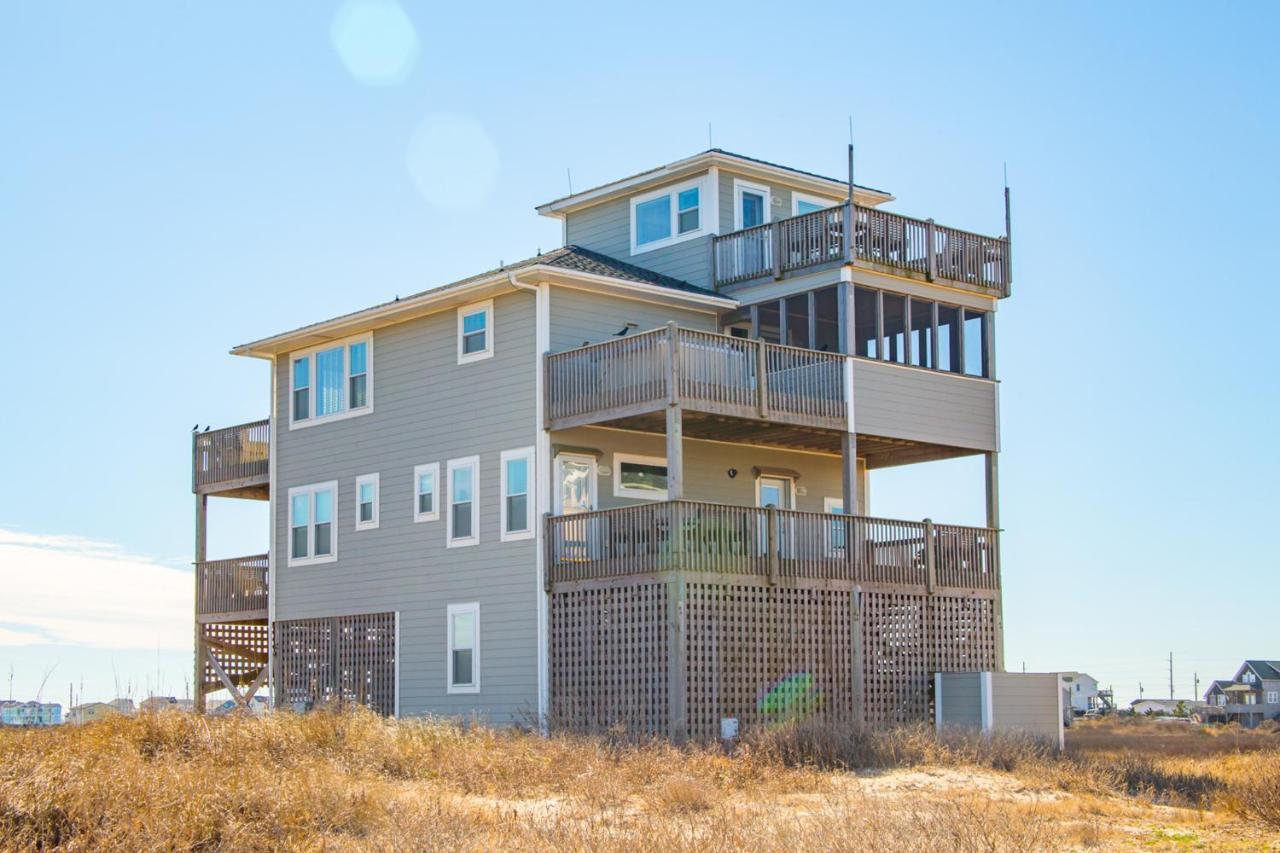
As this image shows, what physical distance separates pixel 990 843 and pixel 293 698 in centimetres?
2564

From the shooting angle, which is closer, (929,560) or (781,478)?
(929,560)

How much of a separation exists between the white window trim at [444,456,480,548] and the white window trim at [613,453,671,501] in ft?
8.75

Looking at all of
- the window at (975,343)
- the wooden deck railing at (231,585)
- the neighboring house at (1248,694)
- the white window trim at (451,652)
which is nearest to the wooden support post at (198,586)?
→ the wooden deck railing at (231,585)

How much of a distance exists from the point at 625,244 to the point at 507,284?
5.98 m

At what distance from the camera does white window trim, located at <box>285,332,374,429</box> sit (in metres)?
37.4

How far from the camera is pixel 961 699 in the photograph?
109ft

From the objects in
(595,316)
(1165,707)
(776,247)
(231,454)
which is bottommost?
(1165,707)

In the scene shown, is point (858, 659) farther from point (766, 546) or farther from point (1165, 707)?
point (1165, 707)

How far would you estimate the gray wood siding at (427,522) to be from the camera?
33.2 meters

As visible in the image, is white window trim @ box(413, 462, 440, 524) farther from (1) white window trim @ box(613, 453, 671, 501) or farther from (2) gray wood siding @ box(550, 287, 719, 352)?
(2) gray wood siding @ box(550, 287, 719, 352)

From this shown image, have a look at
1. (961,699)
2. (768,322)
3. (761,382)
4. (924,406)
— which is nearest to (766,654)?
(961,699)

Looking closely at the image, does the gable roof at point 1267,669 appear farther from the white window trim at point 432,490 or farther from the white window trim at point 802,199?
the white window trim at point 432,490

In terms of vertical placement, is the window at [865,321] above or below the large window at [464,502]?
above

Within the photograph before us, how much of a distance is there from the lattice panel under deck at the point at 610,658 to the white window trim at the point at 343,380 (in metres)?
7.66
